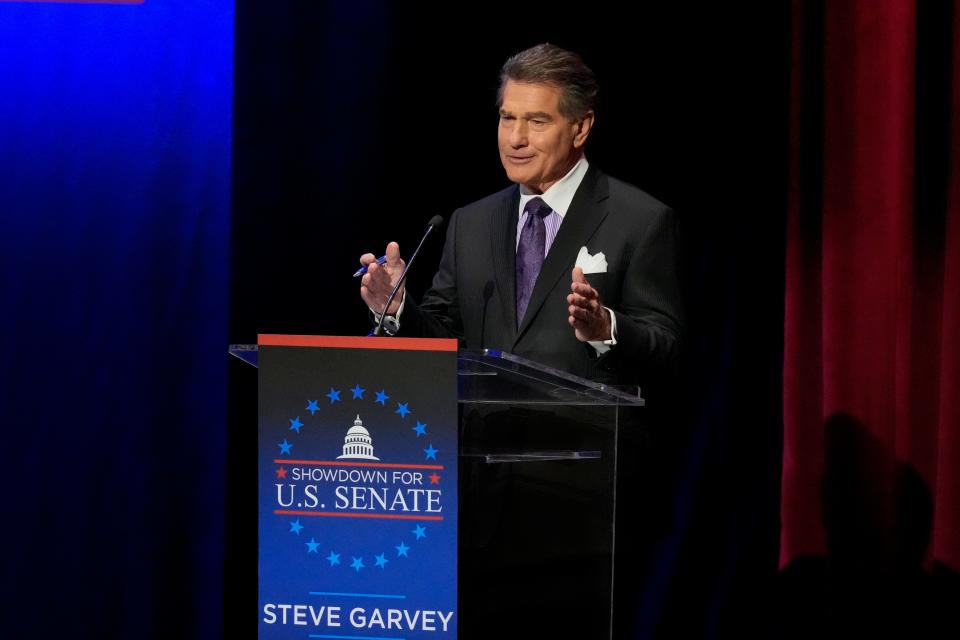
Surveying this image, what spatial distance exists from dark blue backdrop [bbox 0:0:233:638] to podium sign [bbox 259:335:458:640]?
1.55 meters

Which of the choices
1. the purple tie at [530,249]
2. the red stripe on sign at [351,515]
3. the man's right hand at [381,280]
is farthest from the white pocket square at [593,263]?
the red stripe on sign at [351,515]

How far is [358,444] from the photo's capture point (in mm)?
1839

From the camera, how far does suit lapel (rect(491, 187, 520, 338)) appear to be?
8.81 ft

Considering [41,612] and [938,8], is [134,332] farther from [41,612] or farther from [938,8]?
[938,8]

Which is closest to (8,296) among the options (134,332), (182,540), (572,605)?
(134,332)

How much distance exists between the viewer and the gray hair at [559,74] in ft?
9.25

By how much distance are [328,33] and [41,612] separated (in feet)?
6.83

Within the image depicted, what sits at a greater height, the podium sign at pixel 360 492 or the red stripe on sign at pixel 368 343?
the red stripe on sign at pixel 368 343

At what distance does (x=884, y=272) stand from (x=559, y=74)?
107cm

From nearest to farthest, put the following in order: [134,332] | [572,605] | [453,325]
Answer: [572,605], [453,325], [134,332]

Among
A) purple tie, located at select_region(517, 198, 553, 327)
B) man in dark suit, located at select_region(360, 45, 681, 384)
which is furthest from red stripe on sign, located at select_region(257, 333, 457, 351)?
purple tie, located at select_region(517, 198, 553, 327)

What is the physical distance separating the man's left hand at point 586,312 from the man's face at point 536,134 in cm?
78

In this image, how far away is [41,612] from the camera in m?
3.45

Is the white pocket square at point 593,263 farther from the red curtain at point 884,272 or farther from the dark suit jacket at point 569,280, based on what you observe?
the red curtain at point 884,272
